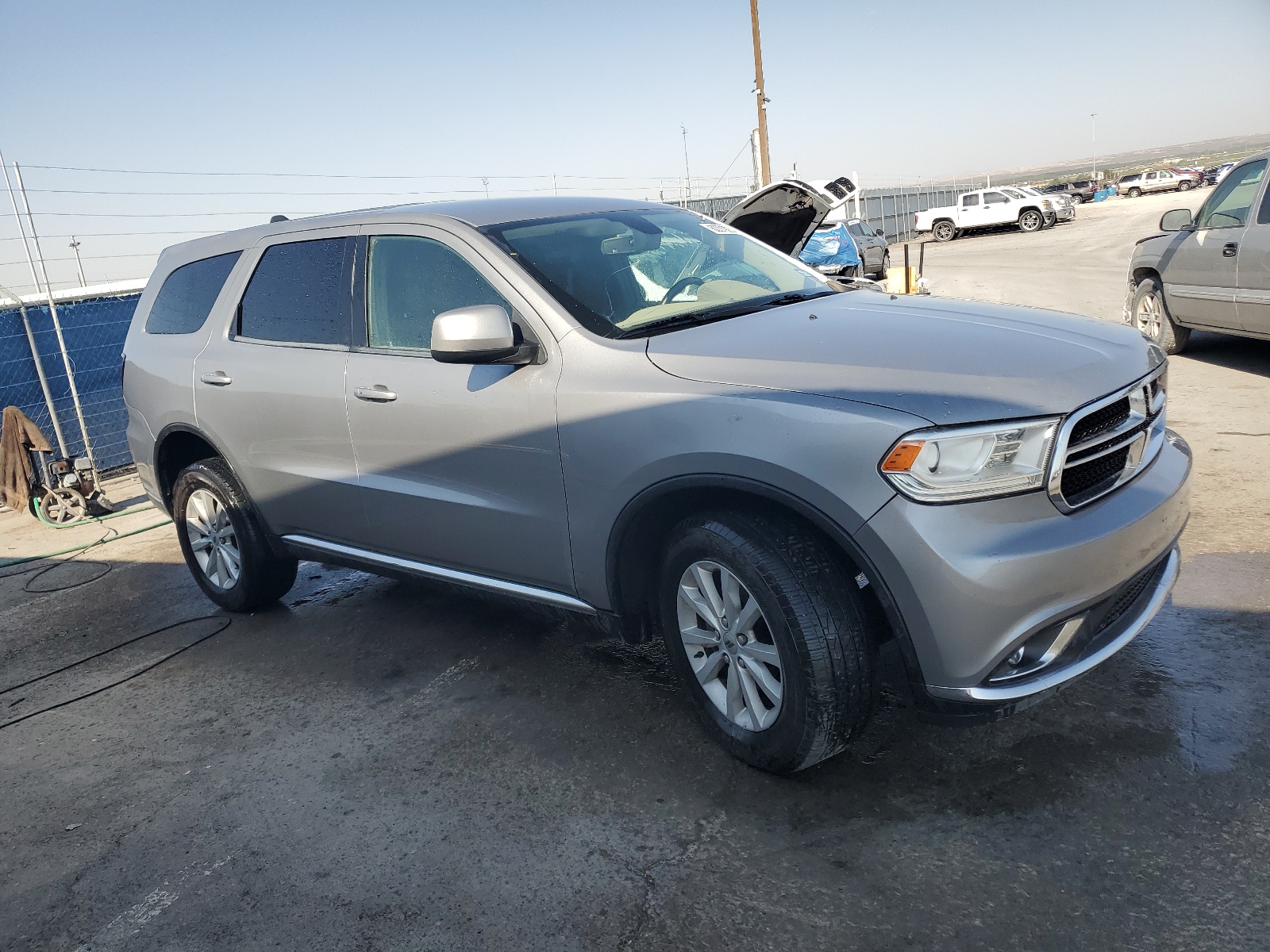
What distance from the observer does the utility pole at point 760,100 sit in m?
25.8

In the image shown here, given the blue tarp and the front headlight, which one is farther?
the blue tarp

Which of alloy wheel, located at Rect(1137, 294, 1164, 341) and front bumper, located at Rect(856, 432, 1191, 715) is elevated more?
front bumper, located at Rect(856, 432, 1191, 715)

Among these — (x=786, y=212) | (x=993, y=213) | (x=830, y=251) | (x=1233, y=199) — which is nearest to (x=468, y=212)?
(x=786, y=212)

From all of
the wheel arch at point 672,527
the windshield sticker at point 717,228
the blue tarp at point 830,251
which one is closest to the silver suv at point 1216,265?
the windshield sticker at point 717,228

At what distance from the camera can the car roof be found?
3.89m

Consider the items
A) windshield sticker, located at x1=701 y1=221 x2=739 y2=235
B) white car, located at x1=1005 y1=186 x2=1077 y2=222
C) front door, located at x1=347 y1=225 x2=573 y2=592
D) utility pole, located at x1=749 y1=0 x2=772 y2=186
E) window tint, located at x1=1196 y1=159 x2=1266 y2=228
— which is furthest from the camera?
white car, located at x1=1005 y1=186 x2=1077 y2=222

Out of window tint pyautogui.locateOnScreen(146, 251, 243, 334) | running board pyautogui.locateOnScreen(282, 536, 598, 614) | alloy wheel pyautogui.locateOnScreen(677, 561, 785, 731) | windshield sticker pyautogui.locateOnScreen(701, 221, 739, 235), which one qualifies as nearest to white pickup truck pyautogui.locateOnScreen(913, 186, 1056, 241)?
windshield sticker pyautogui.locateOnScreen(701, 221, 739, 235)

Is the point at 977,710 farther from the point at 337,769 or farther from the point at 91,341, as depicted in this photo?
the point at 91,341

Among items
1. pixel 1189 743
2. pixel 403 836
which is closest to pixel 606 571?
pixel 403 836

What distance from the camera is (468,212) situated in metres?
3.91

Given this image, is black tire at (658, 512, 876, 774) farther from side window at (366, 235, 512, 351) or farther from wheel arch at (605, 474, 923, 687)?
side window at (366, 235, 512, 351)

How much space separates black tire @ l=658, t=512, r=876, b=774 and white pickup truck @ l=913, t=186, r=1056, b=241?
37692 millimetres

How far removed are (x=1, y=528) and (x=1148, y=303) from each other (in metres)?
10.1

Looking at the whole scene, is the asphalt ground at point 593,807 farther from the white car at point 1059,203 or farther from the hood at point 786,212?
the white car at point 1059,203
